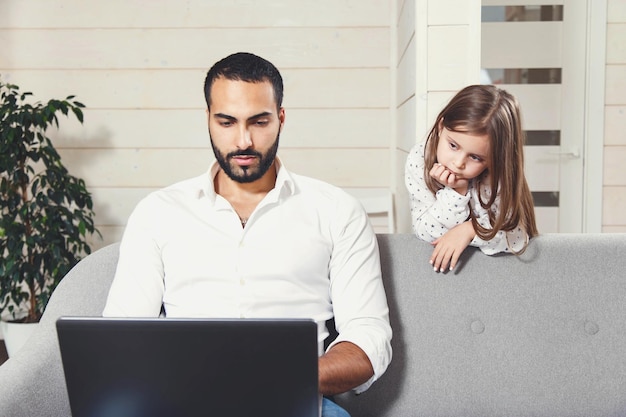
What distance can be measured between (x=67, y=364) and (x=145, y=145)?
8.21 feet

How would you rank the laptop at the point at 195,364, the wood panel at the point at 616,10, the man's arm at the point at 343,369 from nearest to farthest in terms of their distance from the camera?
the laptop at the point at 195,364
the man's arm at the point at 343,369
the wood panel at the point at 616,10

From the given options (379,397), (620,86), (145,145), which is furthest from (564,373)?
(145,145)

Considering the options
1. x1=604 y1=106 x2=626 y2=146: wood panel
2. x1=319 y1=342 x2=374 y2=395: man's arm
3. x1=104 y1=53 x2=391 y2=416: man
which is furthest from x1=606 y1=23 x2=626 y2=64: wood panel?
x1=319 y1=342 x2=374 y2=395: man's arm

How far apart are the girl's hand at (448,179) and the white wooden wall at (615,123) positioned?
180cm

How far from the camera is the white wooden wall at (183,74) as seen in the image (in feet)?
11.1

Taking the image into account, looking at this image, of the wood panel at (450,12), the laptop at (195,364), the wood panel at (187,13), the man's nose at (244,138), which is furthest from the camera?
the wood panel at (187,13)

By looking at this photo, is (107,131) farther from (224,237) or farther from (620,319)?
(620,319)

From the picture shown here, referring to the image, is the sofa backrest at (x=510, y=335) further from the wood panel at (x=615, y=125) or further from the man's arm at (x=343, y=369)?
the wood panel at (x=615, y=125)

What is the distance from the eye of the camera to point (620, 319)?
64.2 inches

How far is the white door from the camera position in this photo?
320 centimetres

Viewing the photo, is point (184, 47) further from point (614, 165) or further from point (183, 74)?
point (614, 165)

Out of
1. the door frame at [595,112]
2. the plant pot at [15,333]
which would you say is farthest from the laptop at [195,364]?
the door frame at [595,112]

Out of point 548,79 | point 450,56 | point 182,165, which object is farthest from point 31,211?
point 548,79

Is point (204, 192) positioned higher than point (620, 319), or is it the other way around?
point (204, 192)
